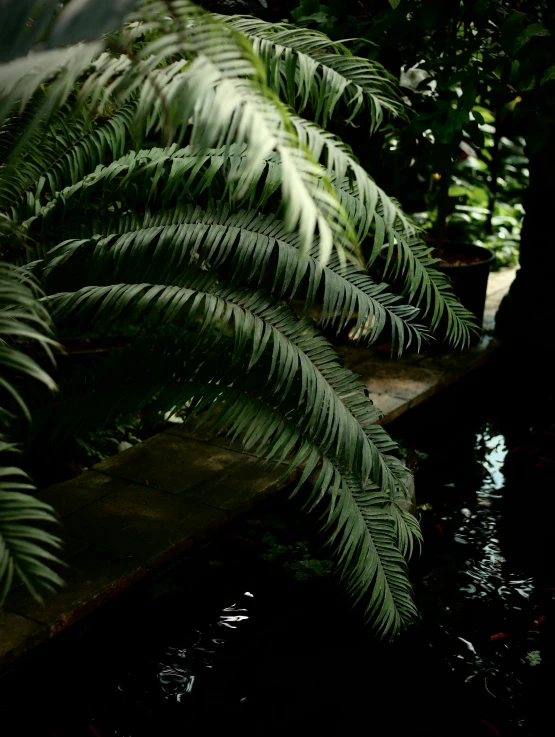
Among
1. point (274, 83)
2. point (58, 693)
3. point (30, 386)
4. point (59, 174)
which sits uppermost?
point (274, 83)

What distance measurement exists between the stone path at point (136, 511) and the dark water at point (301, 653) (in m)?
0.23

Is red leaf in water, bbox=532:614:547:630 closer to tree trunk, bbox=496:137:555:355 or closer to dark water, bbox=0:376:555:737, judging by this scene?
dark water, bbox=0:376:555:737

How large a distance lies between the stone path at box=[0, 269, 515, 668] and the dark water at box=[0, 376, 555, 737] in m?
0.23

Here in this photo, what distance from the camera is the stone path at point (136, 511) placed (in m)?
1.98

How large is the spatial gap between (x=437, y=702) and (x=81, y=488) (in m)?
1.26

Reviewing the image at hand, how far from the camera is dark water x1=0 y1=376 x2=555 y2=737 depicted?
2078mm

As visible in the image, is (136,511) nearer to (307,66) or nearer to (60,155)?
(60,155)

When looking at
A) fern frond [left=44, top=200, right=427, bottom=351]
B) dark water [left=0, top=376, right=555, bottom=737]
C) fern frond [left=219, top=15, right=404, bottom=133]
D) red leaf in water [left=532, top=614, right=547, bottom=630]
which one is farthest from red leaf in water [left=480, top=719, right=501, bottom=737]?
fern frond [left=219, top=15, right=404, bottom=133]

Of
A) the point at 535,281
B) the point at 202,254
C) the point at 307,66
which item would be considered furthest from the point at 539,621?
the point at 535,281

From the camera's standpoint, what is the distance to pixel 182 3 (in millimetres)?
1296

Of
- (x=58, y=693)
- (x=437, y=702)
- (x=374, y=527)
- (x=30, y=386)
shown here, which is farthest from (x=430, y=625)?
(x=30, y=386)

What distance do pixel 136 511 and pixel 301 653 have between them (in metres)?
0.64

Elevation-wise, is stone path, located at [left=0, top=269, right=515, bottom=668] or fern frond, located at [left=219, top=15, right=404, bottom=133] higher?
fern frond, located at [left=219, top=15, right=404, bottom=133]

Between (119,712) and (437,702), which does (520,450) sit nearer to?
(437,702)
